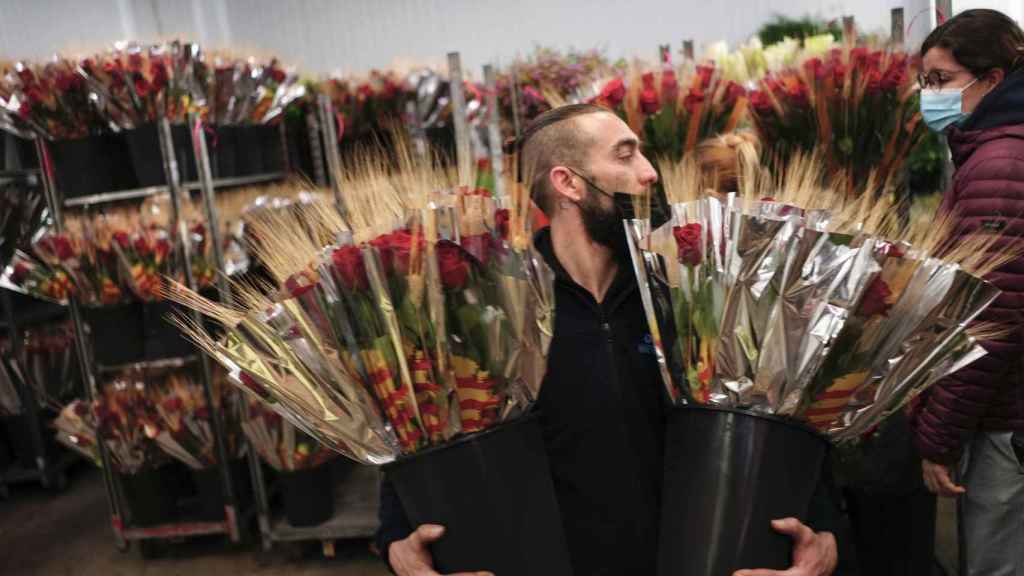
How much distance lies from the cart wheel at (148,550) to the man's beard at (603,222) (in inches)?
124

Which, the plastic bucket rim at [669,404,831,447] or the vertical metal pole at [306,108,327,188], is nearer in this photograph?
the plastic bucket rim at [669,404,831,447]

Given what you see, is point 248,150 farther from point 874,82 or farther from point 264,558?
point 874,82

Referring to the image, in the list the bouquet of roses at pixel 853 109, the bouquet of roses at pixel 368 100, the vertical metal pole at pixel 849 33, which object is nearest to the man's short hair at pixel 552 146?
the bouquet of roses at pixel 853 109

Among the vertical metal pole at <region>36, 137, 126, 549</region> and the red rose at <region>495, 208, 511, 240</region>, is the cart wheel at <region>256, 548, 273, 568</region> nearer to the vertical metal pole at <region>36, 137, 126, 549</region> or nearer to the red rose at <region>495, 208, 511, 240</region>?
the vertical metal pole at <region>36, 137, 126, 549</region>

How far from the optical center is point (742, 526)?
1.05 meters

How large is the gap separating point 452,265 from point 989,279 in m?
1.32

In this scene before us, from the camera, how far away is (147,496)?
3.55 metres

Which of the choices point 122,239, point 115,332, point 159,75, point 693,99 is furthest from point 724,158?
point 115,332

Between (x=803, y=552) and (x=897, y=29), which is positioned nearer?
(x=803, y=552)

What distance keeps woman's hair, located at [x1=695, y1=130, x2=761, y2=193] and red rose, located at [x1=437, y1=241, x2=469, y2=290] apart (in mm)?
1208

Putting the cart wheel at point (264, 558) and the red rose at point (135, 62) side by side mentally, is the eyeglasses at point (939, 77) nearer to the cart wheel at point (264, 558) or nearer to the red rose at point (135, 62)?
the red rose at point (135, 62)

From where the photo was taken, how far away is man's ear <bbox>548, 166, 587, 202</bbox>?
4.62 ft

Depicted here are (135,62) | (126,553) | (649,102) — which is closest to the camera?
(649,102)

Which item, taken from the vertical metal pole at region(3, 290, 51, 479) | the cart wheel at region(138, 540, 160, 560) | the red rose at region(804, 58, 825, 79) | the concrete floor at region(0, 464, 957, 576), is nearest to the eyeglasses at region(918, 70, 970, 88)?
the red rose at region(804, 58, 825, 79)
